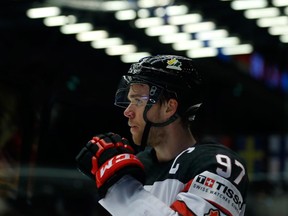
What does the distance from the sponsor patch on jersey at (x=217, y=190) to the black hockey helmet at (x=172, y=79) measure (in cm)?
30

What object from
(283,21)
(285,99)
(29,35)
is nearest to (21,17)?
(29,35)

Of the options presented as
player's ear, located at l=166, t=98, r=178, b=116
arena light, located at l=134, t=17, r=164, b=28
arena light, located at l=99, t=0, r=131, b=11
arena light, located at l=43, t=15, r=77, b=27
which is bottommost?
player's ear, located at l=166, t=98, r=178, b=116

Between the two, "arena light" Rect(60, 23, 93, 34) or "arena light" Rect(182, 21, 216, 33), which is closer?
"arena light" Rect(60, 23, 93, 34)

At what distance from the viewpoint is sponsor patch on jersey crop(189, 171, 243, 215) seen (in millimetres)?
1824

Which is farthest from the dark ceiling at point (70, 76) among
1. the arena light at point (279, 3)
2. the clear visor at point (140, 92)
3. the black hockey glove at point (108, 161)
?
the black hockey glove at point (108, 161)

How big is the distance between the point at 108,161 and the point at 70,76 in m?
2.67

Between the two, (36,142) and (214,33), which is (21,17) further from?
(214,33)

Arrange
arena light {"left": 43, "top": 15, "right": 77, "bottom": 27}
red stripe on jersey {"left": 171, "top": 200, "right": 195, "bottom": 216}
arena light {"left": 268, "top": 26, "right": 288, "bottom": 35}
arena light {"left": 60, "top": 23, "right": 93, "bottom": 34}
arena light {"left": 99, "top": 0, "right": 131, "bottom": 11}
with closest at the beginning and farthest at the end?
red stripe on jersey {"left": 171, "top": 200, "right": 195, "bottom": 216}, arena light {"left": 43, "top": 15, "right": 77, "bottom": 27}, arena light {"left": 60, "top": 23, "right": 93, "bottom": 34}, arena light {"left": 99, "top": 0, "right": 131, "bottom": 11}, arena light {"left": 268, "top": 26, "right": 288, "bottom": 35}

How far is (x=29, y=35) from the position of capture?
4367 mm

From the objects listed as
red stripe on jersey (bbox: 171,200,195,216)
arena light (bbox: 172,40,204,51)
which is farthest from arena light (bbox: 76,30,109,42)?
red stripe on jersey (bbox: 171,200,195,216)

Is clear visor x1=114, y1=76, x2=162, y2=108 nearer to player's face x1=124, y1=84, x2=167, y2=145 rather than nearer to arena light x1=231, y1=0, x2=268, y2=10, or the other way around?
player's face x1=124, y1=84, x2=167, y2=145

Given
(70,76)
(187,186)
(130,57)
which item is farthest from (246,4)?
(187,186)

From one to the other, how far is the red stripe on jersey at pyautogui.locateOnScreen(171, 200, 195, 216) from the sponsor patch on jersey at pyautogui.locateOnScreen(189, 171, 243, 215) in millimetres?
55

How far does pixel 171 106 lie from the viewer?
2.06 metres
